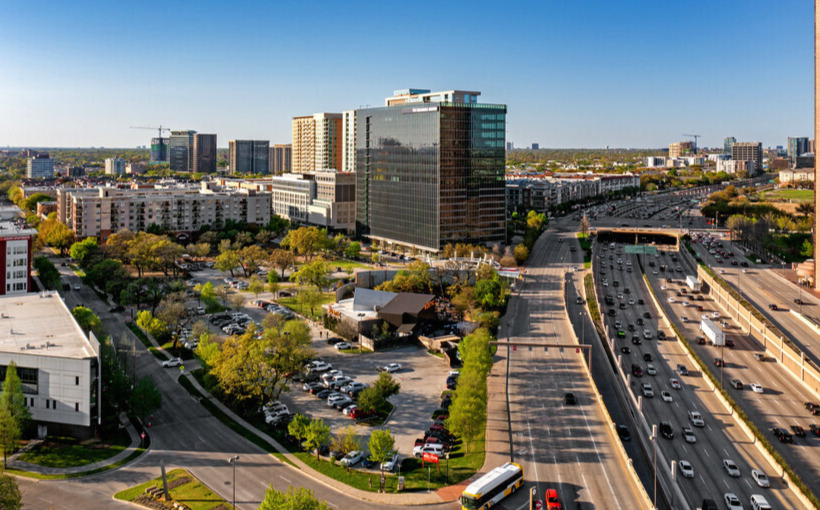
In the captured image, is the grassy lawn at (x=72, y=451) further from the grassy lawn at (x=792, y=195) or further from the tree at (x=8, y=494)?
the grassy lawn at (x=792, y=195)

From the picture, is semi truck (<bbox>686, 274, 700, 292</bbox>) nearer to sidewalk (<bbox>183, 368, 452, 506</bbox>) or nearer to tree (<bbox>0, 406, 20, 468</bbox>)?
sidewalk (<bbox>183, 368, 452, 506</bbox>)

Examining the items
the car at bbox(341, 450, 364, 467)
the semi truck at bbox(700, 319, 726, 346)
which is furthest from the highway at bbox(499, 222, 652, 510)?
the semi truck at bbox(700, 319, 726, 346)

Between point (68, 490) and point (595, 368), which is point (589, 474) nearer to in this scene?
point (595, 368)

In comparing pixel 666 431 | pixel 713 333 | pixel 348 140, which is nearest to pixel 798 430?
pixel 666 431

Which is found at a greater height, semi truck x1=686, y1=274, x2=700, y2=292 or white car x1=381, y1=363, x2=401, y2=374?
semi truck x1=686, y1=274, x2=700, y2=292

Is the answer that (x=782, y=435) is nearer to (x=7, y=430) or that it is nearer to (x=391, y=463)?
(x=391, y=463)

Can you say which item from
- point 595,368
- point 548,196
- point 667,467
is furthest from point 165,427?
point 548,196

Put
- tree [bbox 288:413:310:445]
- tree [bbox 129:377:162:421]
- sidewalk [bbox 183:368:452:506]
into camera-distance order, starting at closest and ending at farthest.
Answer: sidewalk [bbox 183:368:452:506] < tree [bbox 288:413:310:445] < tree [bbox 129:377:162:421]
